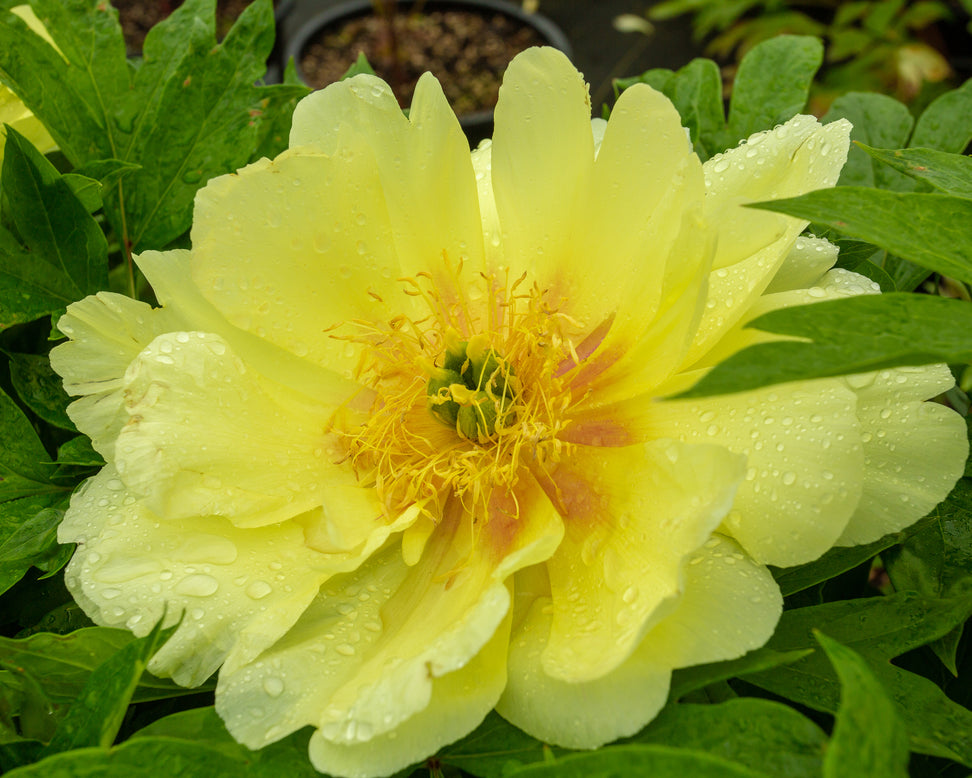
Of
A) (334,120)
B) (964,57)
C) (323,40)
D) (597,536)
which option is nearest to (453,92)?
(323,40)

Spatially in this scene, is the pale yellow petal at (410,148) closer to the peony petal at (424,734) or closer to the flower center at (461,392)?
the flower center at (461,392)

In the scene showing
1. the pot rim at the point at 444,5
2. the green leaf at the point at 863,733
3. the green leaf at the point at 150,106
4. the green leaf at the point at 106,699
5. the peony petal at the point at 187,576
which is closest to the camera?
the green leaf at the point at 863,733

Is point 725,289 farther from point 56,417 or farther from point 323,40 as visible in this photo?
point 323,40

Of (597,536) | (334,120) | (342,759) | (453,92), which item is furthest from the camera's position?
(453,92)

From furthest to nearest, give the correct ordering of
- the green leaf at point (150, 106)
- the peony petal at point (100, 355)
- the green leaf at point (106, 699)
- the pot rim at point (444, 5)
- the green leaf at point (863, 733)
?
the pot rim at point (444, 5) → the green leaf at point (150, 106) → the peony petal at point (100, 355) → the green leaf at point (106, 699) → the green leaf at point (863, 733)

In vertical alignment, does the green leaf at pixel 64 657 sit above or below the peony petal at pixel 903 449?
above

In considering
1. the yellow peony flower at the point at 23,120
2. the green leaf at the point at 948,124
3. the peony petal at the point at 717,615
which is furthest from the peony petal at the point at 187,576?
the green leaf at the point at 948,124

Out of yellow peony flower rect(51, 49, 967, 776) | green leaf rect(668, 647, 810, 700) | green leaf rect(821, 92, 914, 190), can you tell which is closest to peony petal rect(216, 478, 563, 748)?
yellow peony flower rect(51, 49, 967, 776)
